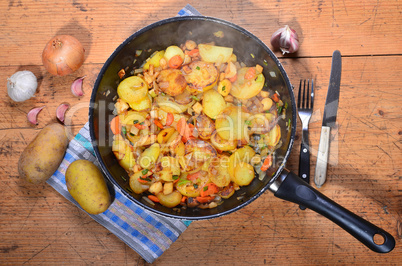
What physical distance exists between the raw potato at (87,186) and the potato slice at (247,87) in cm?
88

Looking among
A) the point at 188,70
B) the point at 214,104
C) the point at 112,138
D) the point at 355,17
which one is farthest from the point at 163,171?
the point at 355,17

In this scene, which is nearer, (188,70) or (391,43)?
(188,70)

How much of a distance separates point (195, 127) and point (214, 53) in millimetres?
417

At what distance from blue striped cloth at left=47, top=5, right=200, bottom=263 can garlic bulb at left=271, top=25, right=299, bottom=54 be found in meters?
1.17

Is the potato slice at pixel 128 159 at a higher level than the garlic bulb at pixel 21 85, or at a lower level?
lower

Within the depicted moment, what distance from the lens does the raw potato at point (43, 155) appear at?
1.65 metres

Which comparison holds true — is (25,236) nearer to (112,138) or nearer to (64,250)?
(64,250)

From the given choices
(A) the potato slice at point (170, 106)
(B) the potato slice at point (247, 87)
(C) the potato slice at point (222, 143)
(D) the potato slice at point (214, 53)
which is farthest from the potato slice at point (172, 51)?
(C) the potato slice at point (222, 143)

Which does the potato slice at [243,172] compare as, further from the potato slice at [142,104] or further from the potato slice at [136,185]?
the potato slice at [142,104]

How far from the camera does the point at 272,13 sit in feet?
5.99

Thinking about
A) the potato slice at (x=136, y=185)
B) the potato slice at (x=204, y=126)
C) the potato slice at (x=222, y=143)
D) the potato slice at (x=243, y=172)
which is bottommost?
the potato slice at (x=136, y=185)

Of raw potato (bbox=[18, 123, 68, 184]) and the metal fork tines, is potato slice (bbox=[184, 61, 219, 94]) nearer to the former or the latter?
the metal fork tines

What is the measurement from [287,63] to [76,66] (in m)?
1.26

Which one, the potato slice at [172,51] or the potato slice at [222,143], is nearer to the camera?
the potato slice at [222,143]
